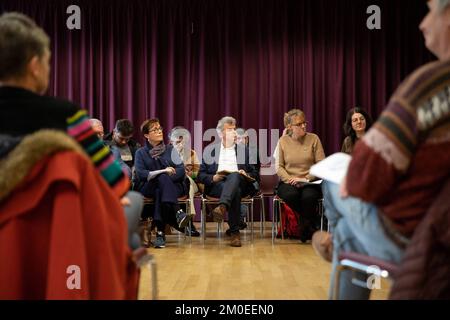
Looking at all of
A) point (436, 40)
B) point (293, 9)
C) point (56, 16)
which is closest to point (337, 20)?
point (293, 9)

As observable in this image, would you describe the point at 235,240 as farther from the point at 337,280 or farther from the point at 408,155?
the point at 408,155

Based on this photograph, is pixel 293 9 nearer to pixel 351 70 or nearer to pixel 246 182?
pixel 351 70

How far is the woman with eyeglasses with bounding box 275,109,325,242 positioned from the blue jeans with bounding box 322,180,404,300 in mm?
3532

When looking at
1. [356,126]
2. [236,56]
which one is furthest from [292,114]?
[236,56]

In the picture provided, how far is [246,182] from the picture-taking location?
5633 millimetres

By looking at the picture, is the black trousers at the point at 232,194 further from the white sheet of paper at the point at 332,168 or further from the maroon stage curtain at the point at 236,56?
the white sheet of paper at the point at 332,168

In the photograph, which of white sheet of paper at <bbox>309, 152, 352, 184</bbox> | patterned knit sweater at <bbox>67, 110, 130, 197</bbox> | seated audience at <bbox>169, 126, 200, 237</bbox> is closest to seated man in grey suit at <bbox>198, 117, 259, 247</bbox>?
seated audience at <bbox>169, 126, 200, 237</bbox>

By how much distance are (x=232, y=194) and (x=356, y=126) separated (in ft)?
4.39

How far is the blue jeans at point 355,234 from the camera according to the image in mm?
1595

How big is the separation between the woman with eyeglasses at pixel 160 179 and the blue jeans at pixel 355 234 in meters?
3.48

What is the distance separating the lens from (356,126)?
532 cm

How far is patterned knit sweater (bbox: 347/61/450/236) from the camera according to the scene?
57.5 inches

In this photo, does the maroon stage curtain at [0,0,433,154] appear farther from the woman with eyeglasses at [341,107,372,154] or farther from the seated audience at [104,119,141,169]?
the woman with eyeglasses at [341,107,372,154]
